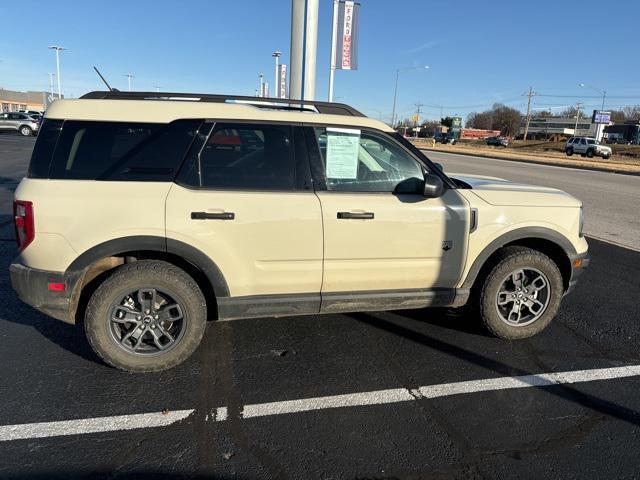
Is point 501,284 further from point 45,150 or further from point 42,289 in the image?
point 45,150

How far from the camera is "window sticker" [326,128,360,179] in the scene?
355 cm

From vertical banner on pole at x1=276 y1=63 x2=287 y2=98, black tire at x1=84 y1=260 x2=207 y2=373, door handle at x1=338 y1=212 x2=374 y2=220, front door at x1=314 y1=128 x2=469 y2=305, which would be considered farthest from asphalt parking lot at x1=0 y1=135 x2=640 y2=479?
vertical banner on pole at x1=276 y1=63 x2=287 y2=98

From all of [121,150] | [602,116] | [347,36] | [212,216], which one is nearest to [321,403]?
[212,216]

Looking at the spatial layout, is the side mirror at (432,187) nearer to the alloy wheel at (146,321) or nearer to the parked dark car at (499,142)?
the alloy wheel at (146,321)

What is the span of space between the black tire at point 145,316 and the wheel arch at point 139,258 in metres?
0.11

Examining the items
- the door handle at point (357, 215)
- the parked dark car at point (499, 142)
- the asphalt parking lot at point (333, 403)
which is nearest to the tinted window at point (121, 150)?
the door handle at point (357, 215)

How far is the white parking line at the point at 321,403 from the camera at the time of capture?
108 inches

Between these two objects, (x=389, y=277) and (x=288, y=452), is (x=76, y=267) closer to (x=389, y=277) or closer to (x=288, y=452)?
(x=288, y=452)

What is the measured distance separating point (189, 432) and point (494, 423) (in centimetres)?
186

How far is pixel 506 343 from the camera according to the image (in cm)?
405

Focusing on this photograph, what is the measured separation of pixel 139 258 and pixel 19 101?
99.0m

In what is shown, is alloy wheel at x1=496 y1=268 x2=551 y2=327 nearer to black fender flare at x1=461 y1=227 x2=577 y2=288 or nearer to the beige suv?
the beige suv

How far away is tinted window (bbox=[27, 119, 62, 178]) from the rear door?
81 cm

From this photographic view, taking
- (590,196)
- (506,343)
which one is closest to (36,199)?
(506,343)
